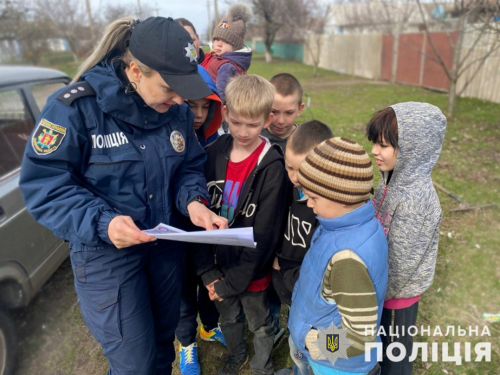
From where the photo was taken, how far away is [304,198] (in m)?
1.84

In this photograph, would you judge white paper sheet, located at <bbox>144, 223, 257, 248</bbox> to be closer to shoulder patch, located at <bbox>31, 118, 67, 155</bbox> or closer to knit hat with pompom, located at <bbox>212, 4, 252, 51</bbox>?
shoulder patch, located at <bbox>31, 118, 67, 155</bbox>

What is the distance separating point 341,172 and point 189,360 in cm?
180

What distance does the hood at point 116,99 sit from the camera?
1522mm

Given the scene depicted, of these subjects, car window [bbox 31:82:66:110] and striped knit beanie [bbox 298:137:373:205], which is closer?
striped knit beanie [bbox 298:137:373:205]

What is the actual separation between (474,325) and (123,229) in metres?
2.79

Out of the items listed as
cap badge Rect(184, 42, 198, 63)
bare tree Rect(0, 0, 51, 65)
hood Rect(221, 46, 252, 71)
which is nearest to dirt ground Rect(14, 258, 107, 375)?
cap badge Rect(184, 42, 198, 63)

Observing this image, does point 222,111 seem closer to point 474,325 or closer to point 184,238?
A: point 184,238

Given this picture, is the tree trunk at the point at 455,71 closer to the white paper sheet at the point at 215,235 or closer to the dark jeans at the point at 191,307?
the dark jeans at the point at 191,307

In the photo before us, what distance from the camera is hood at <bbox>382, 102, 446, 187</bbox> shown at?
1.64 m

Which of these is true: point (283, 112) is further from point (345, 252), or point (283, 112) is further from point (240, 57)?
point (345, 252)

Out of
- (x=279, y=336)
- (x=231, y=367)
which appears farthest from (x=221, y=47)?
(x=231, y=367)

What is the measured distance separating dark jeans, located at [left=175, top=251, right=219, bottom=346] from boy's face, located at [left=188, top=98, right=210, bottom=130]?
87 centimetres

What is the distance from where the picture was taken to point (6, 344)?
7.84ft

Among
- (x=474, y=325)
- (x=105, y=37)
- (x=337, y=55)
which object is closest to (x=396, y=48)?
(x=337, y=55)
